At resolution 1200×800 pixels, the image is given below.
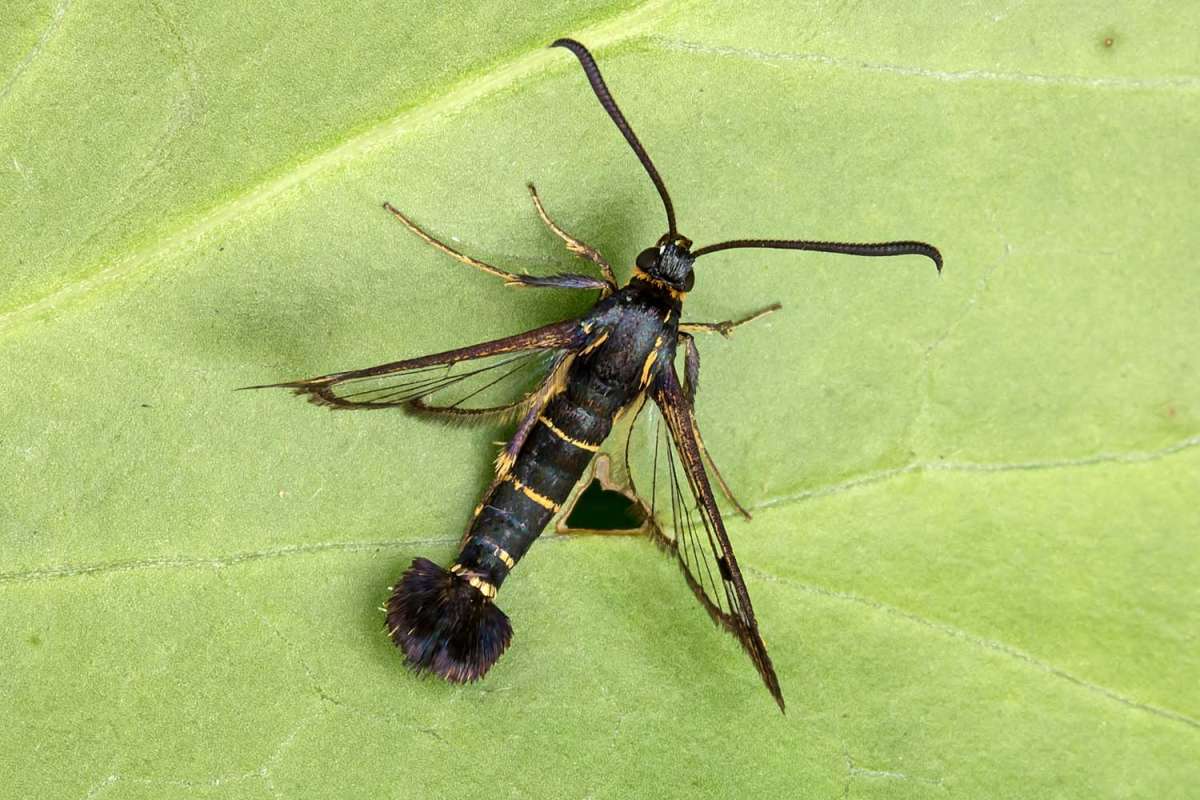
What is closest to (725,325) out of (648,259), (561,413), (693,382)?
(693,382)

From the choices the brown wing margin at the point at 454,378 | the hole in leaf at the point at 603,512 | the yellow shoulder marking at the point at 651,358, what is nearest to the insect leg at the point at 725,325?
the yellow shoulder marking at the point at 651,358

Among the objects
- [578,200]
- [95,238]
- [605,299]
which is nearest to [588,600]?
[605,299]

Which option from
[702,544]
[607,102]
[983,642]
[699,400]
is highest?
[607,102]

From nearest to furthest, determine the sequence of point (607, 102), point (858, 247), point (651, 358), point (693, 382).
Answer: point (607, 102) < point (858, 247) < point (651, 358) < point (693, 382)

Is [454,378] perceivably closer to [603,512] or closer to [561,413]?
[561,413]

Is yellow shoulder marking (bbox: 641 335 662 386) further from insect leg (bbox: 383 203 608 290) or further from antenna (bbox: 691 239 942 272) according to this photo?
antenna (bbox: 691 239 942 272)

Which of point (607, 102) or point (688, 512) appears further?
point (688, 512)

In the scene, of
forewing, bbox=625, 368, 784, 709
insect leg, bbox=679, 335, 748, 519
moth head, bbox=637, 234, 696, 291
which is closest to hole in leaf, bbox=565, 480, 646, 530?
forewing, bbox=625, 368, 784, 709
